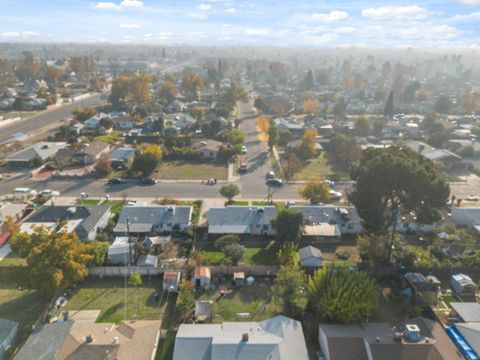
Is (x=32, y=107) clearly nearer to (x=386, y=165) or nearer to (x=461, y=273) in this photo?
(x=386, y=165)

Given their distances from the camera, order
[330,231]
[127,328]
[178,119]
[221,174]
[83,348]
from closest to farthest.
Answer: [83,348], [127,328], [330,231], [221,174], [178,119]

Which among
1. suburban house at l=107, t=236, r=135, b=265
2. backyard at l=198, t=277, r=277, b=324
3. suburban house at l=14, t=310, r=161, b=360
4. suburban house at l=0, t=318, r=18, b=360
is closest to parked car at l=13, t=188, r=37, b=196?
suburban house at l=107, t=236, r=135, b=265

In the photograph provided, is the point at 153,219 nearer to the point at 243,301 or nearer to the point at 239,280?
the point at 239,280

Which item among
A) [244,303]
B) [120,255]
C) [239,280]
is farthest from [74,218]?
[244,303]

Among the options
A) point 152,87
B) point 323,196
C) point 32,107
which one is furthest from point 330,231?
point 152,87

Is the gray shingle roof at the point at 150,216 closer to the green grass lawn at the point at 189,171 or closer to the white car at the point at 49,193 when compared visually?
the white car at the point at 49,193

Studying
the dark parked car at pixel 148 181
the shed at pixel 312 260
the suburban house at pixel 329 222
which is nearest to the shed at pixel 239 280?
the shed at pixel 312 260
